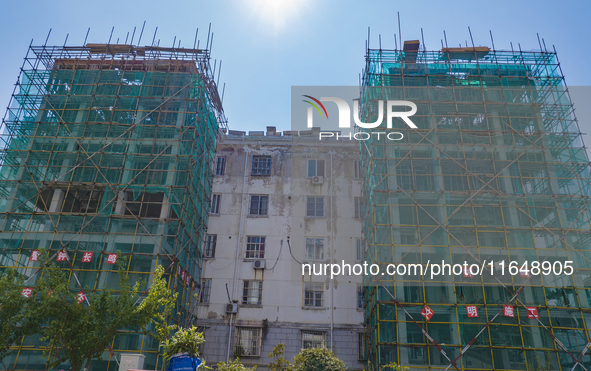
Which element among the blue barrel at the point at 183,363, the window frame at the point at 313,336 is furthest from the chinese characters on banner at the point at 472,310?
the blue barrel at the point at 183,363

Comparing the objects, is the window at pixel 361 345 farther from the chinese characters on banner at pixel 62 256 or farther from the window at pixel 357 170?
the chinese characters on banner at pixel 62 256

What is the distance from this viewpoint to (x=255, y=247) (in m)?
27.7

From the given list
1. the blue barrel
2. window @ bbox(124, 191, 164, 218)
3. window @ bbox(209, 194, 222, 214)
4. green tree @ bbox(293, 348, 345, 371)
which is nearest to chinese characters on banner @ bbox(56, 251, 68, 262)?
window @ bbox(124, 191, 164, 218)

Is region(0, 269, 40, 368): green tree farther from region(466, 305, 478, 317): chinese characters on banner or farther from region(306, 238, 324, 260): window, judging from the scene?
region(466, 305, 478, 317): chinese characters on banner

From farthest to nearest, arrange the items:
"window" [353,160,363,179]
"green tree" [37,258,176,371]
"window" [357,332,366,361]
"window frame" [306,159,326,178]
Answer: "window frame" [306,159,326,178] → "window" [353,160,363,179] → "window" [357,332,366,361] → "green tree" [37,258,176,371]

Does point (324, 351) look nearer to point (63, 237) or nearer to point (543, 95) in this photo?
point (63, 237)

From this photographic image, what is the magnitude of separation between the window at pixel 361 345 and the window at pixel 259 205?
9.20 m

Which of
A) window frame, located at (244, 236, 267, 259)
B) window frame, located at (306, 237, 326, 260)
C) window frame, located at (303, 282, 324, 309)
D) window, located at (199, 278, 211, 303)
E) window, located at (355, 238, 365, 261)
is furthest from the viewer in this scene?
window frame, located at (244, 236, 267, 259)

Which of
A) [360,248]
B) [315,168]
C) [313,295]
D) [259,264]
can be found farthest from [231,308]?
[315,168]

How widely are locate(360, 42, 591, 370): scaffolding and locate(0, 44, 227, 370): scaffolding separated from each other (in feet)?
33.3

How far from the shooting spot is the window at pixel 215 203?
29.0 meters

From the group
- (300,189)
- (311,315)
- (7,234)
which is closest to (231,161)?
(300,189)

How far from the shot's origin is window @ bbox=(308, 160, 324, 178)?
2986 centimetres

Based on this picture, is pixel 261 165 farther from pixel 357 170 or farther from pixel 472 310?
pixel 472 310
